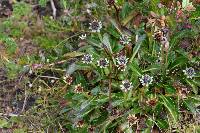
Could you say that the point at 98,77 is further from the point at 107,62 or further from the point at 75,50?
the point at 75,50

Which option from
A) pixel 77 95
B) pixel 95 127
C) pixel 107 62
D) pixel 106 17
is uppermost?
pixel 106 17

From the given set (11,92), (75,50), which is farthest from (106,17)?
(11,92)

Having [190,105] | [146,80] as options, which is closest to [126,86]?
[146,80]

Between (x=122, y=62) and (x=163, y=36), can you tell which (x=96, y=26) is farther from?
(x=163, y=36)

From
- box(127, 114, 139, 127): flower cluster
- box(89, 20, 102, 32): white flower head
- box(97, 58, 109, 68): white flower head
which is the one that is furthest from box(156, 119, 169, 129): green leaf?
box(89, 20, 102, 32): white flower head

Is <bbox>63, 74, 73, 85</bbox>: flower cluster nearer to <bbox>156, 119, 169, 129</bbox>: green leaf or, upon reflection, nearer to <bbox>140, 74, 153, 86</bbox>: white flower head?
<bbox>140, 74, 153, 86</bbox>: white flower head

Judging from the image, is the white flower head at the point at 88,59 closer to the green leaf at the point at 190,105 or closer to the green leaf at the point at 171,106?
the green leaf at the point at 171,106

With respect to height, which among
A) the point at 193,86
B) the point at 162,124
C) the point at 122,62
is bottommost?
the point at 162,124
